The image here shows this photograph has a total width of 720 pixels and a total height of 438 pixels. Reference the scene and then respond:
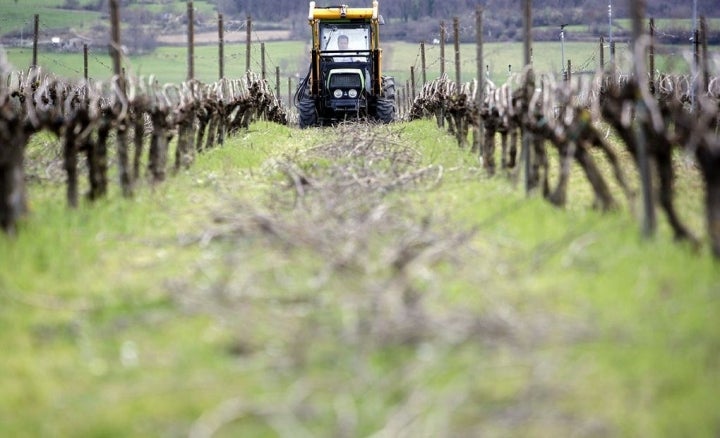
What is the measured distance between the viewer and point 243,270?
26.3 ft

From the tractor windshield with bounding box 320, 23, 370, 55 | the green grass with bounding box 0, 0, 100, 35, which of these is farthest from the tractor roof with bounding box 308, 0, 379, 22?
the green grass with bounding box 0, 0, 100, 35

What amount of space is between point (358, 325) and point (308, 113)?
25.3m

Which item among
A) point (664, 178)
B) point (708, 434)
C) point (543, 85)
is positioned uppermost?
point (543, 85)

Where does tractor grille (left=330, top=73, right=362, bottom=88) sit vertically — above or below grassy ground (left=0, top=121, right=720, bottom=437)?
above

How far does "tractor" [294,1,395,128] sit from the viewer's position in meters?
30.7

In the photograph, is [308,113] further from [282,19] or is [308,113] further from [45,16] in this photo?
[282,19]

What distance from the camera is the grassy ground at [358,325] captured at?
5359 millimetres

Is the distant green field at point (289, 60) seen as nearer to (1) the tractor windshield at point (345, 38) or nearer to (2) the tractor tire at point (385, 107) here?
(2) the tractor tire at point (385, 107)

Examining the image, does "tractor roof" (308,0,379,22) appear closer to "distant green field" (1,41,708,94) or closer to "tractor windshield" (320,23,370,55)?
"tractor windshield" (320,23,370,55)

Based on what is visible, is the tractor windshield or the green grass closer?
the tractor windshield

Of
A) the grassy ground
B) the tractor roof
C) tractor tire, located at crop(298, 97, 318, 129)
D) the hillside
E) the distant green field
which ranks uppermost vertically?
the hillside

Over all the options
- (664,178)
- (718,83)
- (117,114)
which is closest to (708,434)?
(664,178)

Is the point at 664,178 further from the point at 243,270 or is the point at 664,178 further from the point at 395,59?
the point at 395,59

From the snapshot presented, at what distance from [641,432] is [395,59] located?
8189 centimetres
